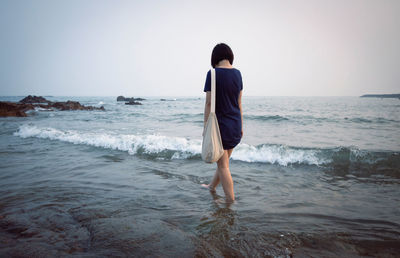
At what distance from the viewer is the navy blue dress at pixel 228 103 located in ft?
8.46

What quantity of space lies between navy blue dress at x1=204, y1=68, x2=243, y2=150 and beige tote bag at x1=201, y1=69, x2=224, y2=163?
0.11 metres

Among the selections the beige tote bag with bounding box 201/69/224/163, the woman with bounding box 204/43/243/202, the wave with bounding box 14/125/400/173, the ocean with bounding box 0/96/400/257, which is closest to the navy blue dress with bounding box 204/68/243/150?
the woman with bounding box 204/43/243/202

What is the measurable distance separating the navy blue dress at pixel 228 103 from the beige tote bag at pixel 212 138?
107 mm

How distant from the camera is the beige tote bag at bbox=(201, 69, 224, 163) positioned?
2.49 metres

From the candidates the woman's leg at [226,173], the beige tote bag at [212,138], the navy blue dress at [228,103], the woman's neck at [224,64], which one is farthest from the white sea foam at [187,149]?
the woman's neck at [224,64]

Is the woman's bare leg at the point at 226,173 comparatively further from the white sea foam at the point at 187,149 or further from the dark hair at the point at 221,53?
the white sea foam at the point at 187,149

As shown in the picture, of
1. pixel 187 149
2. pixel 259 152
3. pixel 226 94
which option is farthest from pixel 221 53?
pixel 187 149

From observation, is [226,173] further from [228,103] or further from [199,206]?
[228,103]

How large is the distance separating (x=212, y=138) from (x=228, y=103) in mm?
504

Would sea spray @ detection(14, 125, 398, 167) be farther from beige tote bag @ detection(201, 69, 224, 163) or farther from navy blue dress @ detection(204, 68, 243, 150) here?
beige tote bag @ detection(201, 69, 224, 163)

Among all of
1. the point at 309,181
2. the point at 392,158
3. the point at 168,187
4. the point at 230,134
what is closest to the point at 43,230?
the point at 168,187

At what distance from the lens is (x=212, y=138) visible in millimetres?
2502

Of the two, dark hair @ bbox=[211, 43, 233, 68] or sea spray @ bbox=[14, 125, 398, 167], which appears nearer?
dark hair @ bbox=[211, 43, 233, 68]

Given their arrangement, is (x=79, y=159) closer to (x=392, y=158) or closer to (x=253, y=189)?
(x=253, y=189)
